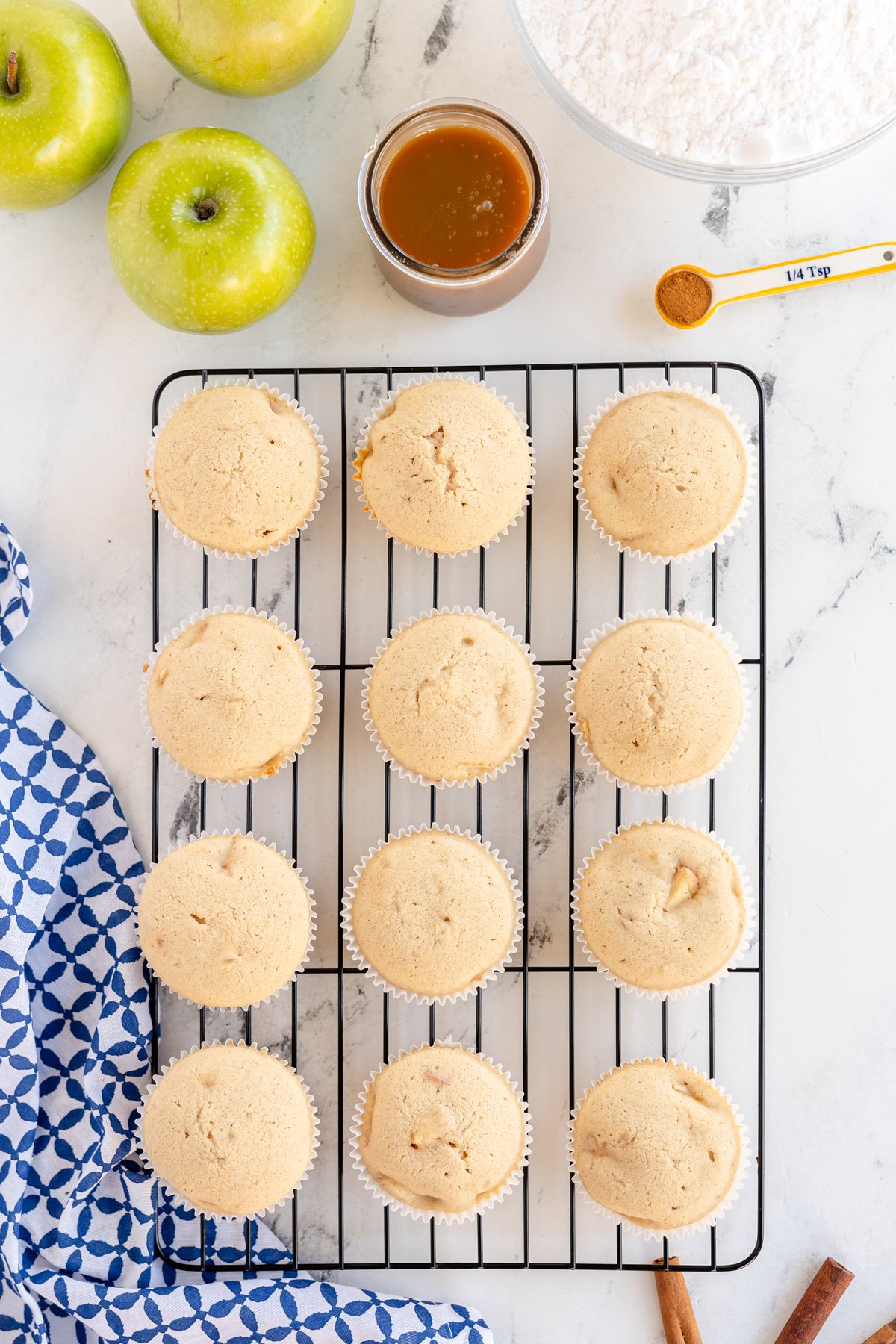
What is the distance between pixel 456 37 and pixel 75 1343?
8.72 feet

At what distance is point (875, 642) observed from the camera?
2137 mm

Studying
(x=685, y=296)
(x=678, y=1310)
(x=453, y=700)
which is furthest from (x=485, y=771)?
(x=678, y=1310)

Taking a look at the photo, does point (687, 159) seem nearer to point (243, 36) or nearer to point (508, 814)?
point (243, 36)

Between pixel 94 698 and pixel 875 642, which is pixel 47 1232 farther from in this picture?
pixel 875 642

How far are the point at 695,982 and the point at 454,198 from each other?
4.86ft

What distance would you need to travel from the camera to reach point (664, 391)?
1978mm

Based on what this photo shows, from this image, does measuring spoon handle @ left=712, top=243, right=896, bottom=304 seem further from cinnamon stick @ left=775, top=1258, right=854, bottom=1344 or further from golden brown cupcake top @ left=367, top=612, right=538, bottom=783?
cinnamon stick @ left=775, top=1258, right=854, bottom=1344

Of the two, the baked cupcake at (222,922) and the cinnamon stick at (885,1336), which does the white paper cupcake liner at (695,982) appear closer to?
the baked cupcake at (222,922)

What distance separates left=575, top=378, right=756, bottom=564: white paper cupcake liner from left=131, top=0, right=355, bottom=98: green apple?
32.7 inches

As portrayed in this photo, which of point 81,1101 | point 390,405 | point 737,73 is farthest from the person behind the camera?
point 81,1101

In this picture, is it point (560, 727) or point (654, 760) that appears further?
point (560, 727)

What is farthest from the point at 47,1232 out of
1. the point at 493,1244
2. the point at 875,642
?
the point at 875,642

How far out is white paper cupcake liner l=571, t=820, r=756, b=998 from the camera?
1.94 m

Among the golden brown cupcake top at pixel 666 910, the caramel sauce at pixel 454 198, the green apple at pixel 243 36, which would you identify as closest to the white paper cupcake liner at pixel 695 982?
the golden brown cupcake top at pixel 666 910
